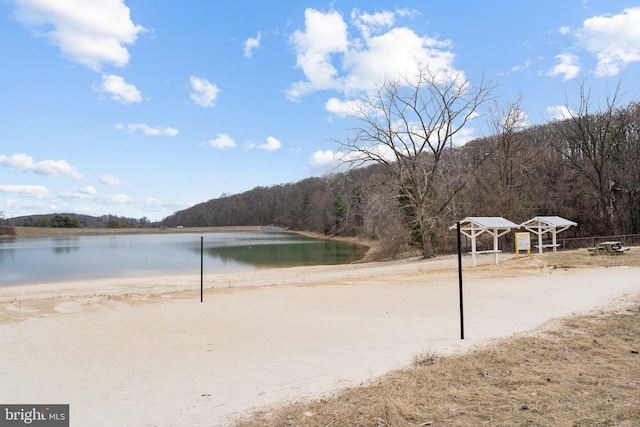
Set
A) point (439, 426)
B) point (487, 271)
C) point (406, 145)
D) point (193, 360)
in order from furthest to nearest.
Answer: point (406, 145), point (487, 271), point (193, 360), point (439, 426)

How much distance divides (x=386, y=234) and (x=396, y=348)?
2431cm

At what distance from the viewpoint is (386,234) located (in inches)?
1181

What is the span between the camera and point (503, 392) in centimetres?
404

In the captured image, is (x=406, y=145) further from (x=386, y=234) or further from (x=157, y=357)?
(x=157, y=357)

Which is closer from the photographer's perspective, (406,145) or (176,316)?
(176,316)

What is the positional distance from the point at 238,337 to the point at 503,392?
173 inches

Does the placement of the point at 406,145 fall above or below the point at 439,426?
above

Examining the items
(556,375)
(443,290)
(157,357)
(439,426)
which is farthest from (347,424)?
(443,290)

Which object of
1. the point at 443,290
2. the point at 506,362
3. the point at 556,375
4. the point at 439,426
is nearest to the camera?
the point at 439,426

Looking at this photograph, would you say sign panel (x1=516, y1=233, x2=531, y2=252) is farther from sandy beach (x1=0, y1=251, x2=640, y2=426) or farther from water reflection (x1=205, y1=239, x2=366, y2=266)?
water reflection (x1=205, y1=239, x2=366, y2=266)
